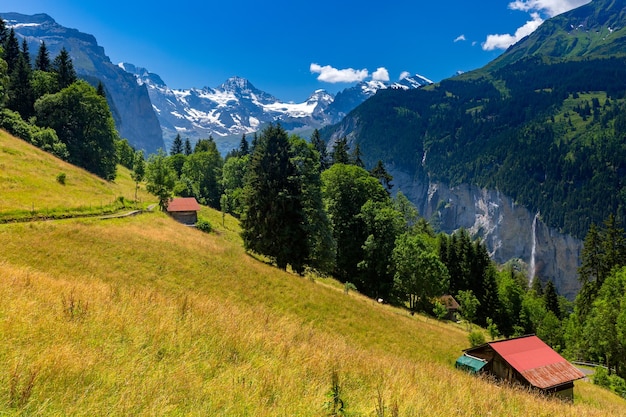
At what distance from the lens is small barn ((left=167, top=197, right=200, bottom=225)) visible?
5565cm

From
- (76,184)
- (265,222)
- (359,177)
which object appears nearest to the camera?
(265,222)

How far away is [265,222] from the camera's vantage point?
34656 mm

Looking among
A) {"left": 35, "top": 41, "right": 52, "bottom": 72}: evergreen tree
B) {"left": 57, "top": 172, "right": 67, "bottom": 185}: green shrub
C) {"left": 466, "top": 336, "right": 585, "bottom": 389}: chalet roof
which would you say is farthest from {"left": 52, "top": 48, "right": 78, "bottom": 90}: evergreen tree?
{"left": 466, "top": 336, "right": 585, "bottom": 389}: chalet roof

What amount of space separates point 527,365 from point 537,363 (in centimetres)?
118

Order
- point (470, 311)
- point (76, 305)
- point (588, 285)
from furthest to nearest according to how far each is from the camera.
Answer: point (588, 285) < point (470, 311) < point (76, 305)

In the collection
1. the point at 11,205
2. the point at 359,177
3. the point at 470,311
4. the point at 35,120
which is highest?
the point at 35,120

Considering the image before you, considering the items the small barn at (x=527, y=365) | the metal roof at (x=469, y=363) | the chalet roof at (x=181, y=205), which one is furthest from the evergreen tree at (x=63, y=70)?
the small barn at (x=527, y=365)

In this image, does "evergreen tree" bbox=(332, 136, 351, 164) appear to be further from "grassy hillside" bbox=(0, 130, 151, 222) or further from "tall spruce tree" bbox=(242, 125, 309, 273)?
"grassy hillside" bbox=(0, 130, 151, 222)

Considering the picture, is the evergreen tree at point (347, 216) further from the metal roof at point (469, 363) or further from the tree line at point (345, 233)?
the metal roof at point (469, 363)

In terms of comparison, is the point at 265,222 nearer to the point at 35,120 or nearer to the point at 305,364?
the point at 305,364

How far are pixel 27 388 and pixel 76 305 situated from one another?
3.73 meters

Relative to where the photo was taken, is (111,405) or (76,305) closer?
(111,405)

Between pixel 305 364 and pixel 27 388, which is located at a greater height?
pixel 27 388

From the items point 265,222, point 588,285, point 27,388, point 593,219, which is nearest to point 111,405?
point 27,388
